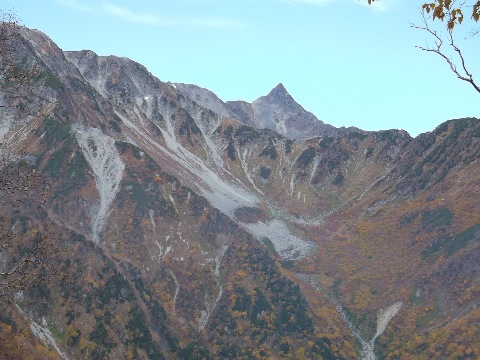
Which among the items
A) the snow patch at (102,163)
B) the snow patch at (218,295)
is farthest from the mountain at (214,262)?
the snow patch at (102,163)

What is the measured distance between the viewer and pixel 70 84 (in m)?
186

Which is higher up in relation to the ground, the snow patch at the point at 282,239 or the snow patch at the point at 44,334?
the snow patch at the point at 282,239

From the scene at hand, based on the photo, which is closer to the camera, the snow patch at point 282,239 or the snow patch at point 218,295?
the snow patch at point 218,295

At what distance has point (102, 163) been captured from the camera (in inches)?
5851

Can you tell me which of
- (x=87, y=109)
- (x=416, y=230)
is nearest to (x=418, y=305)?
(x=416, y=230)

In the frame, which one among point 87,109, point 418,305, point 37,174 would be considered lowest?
point 418,305

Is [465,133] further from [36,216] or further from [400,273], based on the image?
[36,216]

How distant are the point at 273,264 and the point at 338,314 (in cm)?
2446

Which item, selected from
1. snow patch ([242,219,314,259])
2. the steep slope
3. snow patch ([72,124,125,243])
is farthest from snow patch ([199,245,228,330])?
snow patch ([72,124,125,243])

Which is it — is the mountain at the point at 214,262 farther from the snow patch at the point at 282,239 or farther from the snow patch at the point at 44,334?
the snow patch at the point at 282,239

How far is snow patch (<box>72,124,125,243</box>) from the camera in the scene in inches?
5236

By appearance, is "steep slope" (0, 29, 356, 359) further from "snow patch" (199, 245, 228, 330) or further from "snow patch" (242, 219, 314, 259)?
"snow patch" (242, 219, 314, 259)

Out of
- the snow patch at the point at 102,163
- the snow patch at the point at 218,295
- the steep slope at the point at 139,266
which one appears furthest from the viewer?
the snow patch at the point at 102,163

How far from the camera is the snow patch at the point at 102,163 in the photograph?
133 meters
